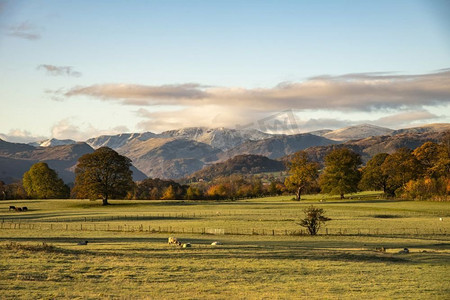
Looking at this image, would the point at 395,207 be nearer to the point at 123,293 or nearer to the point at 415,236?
the point at 415,236

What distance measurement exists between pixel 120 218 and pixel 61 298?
61556 millimetres

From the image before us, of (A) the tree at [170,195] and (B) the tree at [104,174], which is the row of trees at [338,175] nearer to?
(B) the tree at [104,174]

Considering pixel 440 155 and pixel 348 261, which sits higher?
pixel 440 155

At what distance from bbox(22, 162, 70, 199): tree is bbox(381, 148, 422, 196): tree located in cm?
9626

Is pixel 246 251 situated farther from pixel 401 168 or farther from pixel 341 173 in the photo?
pixel 401 168

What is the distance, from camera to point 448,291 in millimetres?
30562

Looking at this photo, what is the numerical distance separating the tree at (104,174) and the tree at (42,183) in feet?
106

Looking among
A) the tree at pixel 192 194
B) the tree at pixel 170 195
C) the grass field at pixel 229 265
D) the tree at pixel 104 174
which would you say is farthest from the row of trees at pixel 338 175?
the grass field at pixel 229 265

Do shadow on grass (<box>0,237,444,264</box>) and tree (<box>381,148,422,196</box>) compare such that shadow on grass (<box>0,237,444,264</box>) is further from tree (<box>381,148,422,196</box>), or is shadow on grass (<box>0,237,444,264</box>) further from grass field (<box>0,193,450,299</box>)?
tree (<box>381,148,422,196</box>)

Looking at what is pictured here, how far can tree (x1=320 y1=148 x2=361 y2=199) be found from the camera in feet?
425

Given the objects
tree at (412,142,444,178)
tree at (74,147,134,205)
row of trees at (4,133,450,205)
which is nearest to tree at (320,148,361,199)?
row of trees at (4,133,450,205)

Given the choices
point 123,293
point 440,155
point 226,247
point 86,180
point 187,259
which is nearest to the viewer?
point 123,293

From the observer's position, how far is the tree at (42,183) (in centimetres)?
14712

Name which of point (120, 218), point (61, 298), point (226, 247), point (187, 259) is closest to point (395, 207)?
point (120, 218)
